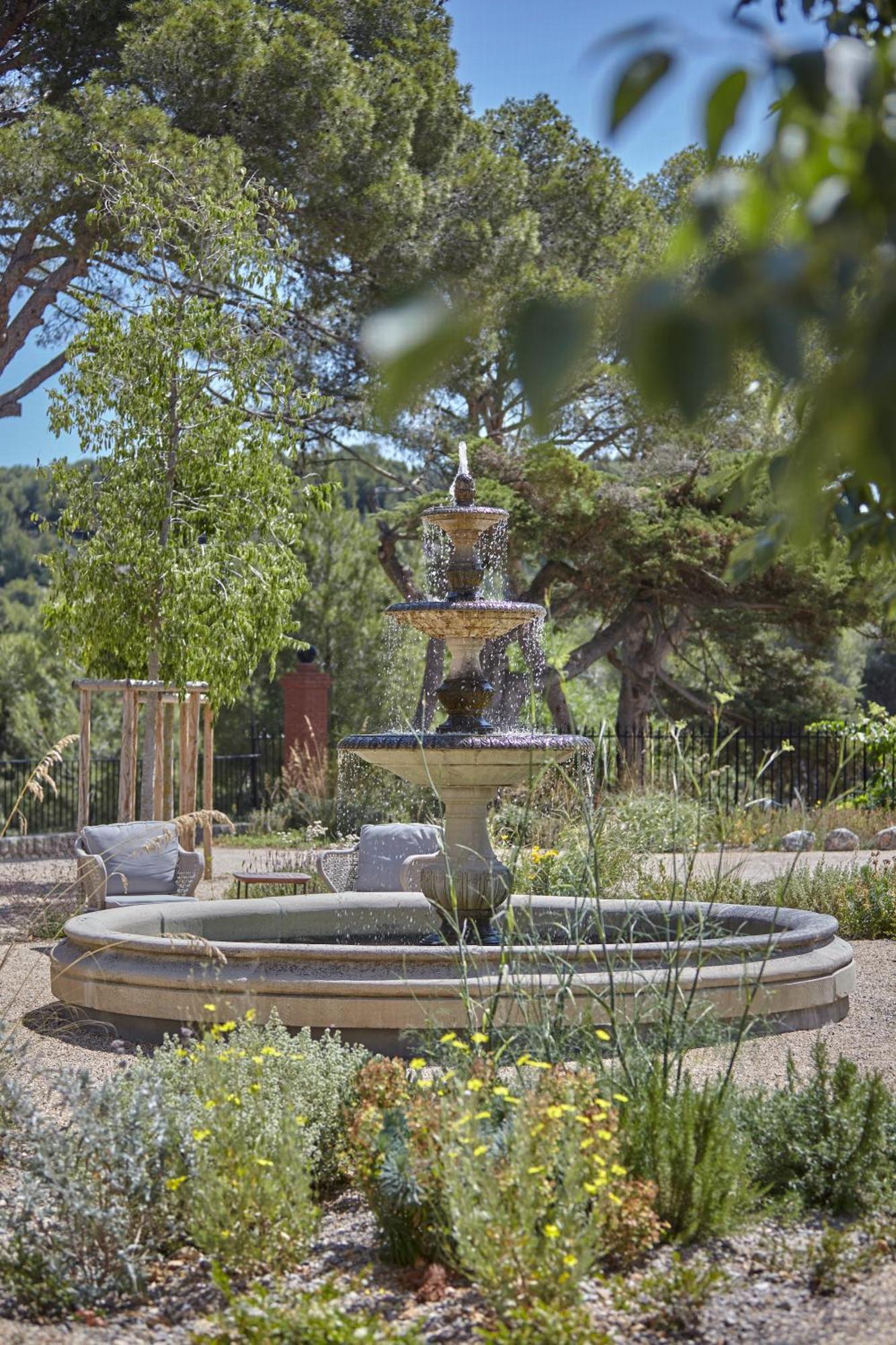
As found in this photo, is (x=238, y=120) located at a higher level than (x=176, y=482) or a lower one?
higher

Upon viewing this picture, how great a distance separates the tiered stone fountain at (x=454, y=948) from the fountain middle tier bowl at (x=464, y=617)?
12 millimetres

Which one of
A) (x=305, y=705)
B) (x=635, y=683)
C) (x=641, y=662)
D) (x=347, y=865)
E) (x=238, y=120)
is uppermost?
(x=238, y=120)

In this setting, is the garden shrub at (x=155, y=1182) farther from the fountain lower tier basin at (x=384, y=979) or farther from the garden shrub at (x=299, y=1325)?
the fountain lower tier basin at (x=384, y=979)

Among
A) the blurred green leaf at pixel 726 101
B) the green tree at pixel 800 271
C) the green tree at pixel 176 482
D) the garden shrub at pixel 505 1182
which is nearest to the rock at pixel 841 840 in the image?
the green tree at pixel 176 482

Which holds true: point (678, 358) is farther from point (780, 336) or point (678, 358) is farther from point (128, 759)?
point (128, 759)

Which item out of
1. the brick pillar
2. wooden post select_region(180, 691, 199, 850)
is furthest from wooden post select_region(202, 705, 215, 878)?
the brick pillar

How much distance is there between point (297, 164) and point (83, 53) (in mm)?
2818

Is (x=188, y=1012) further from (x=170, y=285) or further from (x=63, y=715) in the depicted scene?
(x=63, y=715)

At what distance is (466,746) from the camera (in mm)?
6902

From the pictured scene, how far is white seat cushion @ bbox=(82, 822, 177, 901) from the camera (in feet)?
31.4

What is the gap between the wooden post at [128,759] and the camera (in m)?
11.8

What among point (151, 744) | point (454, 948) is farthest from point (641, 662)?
point (454, 948)

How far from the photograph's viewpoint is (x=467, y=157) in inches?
683

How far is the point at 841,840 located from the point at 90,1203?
42.6ft
